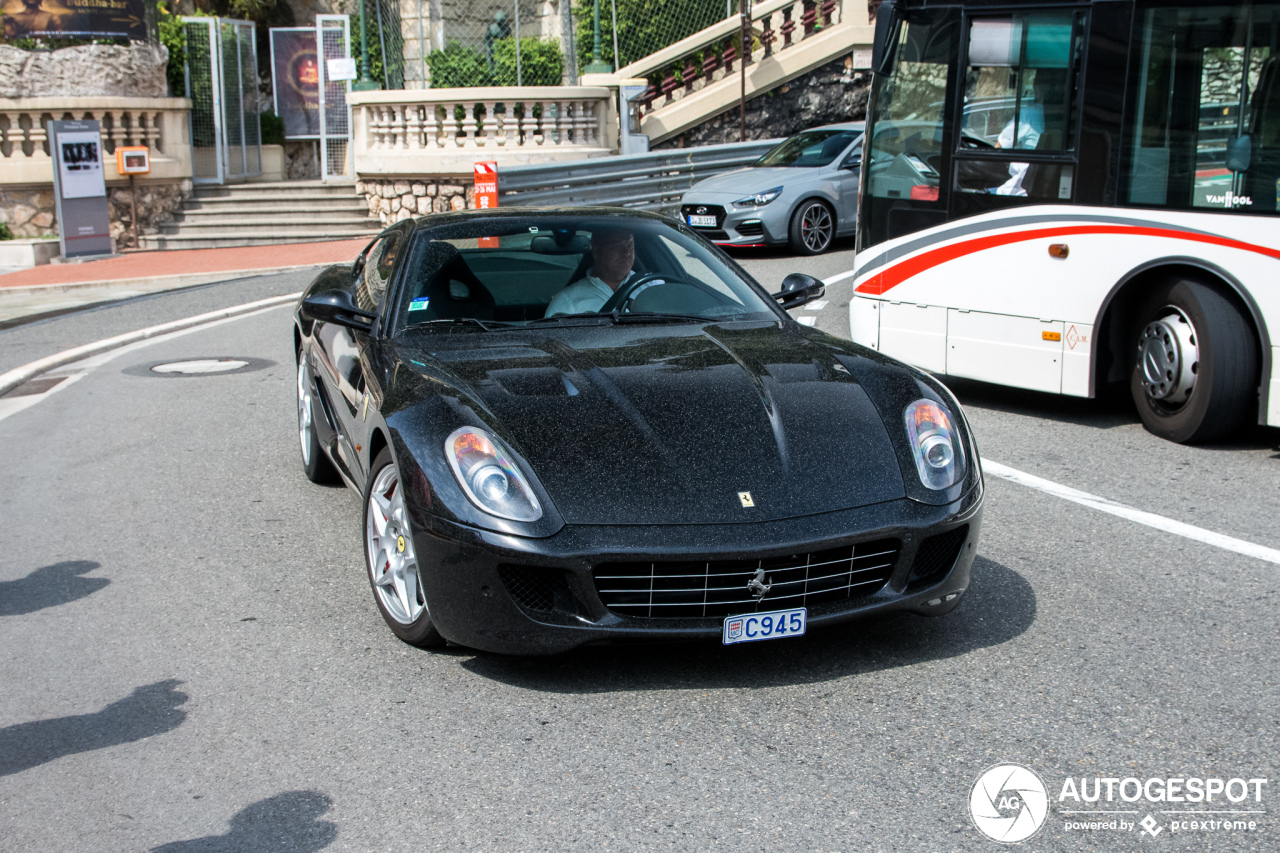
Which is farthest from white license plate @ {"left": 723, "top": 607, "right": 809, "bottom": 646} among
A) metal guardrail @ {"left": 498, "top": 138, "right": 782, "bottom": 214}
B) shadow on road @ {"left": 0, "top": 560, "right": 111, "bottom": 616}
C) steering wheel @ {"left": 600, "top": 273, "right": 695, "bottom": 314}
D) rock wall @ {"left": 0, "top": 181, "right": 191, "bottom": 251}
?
rock wall @ {"left": 0, "top": 181, "right": 191, "bottom": 251}

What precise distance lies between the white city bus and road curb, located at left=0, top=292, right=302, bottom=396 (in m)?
6.37

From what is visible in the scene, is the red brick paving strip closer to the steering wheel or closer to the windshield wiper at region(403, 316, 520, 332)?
the steering wheel

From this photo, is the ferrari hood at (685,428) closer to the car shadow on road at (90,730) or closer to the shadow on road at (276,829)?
the shadow on road at (276,829)

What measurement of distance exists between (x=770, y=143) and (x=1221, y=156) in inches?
536

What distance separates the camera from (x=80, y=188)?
66.6 ft

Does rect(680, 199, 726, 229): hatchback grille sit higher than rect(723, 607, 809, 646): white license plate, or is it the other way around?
rect(680, 199, 726, 229): hatchback grille

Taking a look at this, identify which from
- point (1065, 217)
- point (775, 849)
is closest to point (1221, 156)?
point (1065, 217)

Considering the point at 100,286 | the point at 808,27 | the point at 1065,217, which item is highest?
the point at 808,27

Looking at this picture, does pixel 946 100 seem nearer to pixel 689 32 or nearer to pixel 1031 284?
pixel 1031 284

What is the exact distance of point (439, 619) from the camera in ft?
12.6

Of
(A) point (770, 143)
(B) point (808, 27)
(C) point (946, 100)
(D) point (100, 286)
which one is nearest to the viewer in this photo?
(C) point (946, 100)

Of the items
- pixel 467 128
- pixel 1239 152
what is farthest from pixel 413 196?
pixel 1239 152

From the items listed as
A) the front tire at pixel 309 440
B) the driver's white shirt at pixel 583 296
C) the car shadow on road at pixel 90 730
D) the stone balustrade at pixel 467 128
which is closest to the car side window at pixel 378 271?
the front tire at pixel 309 440

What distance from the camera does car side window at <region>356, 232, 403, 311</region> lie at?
5.43 m
